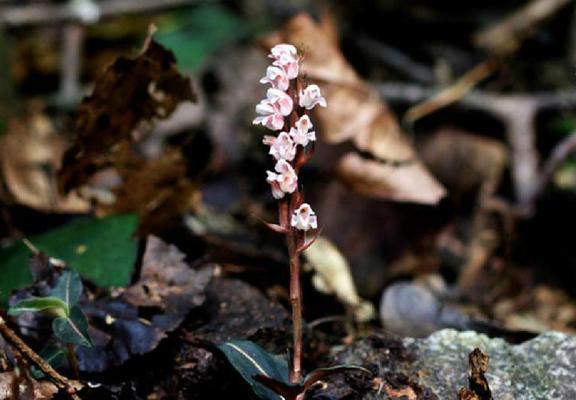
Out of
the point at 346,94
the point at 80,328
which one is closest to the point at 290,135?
the point at 80,328

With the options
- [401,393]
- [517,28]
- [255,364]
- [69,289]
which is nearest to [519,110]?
[517,28]

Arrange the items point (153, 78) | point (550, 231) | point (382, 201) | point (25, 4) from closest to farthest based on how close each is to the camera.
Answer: point (153, 78) → point (382, 201) → point (550, 231) → point (25, 4)

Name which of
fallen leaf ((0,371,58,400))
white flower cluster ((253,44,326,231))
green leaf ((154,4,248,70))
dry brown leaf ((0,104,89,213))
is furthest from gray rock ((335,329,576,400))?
green leaf ((154,4,248,70))

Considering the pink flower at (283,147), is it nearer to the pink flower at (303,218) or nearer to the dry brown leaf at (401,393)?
the pink flower at (303,218)

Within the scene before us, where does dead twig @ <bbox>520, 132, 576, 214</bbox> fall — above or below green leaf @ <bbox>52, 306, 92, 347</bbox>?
above

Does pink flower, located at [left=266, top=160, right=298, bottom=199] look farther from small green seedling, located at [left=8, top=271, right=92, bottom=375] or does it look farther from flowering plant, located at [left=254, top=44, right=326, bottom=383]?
small green seedling, located at [left=8, top=271, right=92, bottom=375]

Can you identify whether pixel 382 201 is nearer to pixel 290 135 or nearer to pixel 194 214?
pixel 194 214

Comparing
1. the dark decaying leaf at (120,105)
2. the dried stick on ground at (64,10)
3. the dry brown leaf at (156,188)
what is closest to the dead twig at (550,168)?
the dry brown leaf at (156,188)
